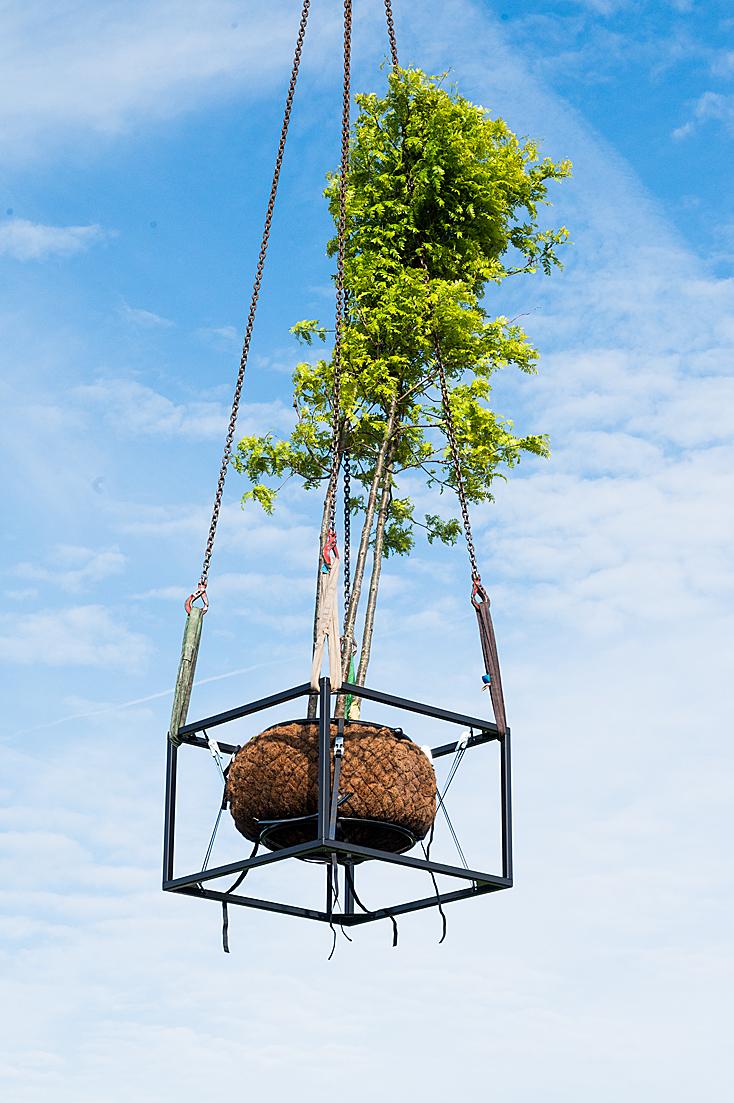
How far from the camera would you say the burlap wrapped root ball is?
3818mm

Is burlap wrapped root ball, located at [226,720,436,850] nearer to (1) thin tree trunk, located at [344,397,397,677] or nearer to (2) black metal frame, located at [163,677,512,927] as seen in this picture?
(2) black metal frame, located at [163,677,512,927]

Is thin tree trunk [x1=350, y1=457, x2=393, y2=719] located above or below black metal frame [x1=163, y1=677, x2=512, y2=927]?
above

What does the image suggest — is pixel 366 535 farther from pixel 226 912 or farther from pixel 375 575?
pixel 226 912

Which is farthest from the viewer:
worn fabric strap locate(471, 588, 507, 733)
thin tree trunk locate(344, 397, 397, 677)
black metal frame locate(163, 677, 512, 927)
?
thin tree trunk locate(344, 397, 397, 677)

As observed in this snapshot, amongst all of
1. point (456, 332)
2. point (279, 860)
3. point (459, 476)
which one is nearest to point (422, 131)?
point (456, 332)

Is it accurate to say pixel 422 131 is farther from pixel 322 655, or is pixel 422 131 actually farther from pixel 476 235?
pixel 322 655

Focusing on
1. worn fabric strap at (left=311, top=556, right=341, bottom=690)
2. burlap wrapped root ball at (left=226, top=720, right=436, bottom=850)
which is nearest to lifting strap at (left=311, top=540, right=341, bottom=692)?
worn fabric strap at (left=311, top=556, right=341, bottom=690)

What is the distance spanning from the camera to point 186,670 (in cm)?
→ 424

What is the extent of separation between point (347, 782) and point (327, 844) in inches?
11.0

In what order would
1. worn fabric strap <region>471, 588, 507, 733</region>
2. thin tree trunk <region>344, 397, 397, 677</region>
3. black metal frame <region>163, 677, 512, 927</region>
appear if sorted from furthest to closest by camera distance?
thin tree trunk <region>344, 397, 397, 677</region>, worn fabric strap <region>471, 588, 507, 733</region>, black metal frame <region>163, 677, 512, 927</region>

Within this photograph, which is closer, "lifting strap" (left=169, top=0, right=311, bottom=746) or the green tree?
"lifting strap" (left=169, top=0, right=311, bottom=746)

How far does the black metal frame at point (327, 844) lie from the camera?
11.9 feet

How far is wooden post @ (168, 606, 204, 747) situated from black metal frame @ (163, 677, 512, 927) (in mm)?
70

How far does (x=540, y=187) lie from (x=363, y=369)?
1391mm
